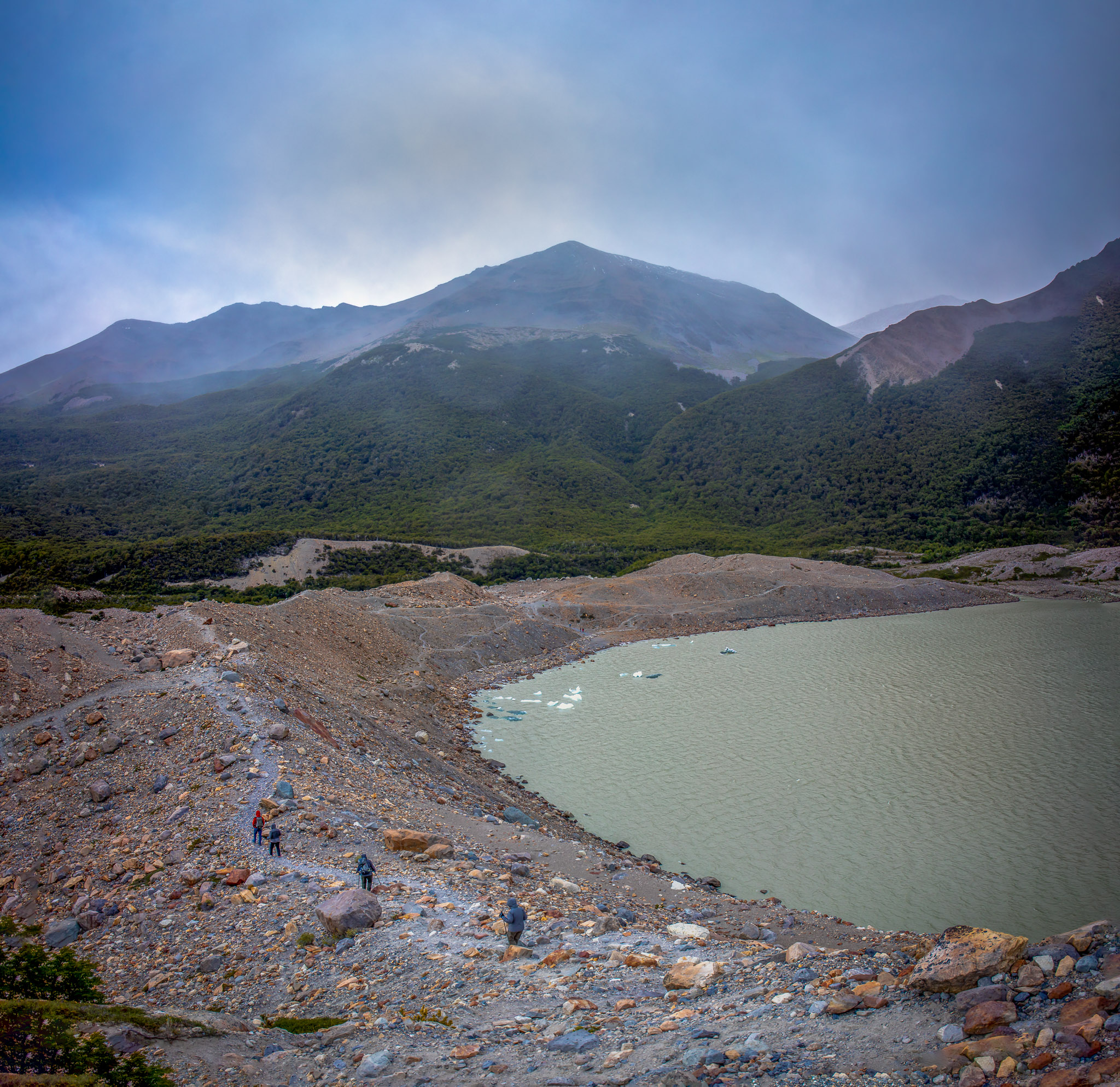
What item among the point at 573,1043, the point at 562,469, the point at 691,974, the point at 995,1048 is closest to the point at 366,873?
A: the point at 573,1043

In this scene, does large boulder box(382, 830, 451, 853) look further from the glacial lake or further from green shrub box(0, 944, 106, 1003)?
the glacial lake

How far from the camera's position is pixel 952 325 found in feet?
264

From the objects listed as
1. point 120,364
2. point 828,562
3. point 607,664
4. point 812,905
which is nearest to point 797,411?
point 828,562

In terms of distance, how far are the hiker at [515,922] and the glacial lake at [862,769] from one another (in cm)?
469

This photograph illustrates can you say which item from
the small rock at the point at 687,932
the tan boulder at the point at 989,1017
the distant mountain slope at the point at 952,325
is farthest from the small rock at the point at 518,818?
the distant mountain slope at the point at 952,325

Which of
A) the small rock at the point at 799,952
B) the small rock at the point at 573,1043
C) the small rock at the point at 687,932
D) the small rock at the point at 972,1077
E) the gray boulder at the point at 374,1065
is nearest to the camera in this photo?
the small rock at the point at 972,1077

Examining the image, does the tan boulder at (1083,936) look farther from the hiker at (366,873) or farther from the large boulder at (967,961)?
the hiker at (366,873)

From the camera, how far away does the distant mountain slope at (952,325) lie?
75.6 meters

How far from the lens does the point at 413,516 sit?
60.8 m

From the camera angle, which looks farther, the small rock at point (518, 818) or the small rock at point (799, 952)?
the small rock at point (518, 818)

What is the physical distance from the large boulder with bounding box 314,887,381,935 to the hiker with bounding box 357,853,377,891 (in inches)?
13.4

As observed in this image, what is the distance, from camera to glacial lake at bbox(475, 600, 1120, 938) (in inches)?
397

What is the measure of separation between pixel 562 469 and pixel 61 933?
69629 millimetres

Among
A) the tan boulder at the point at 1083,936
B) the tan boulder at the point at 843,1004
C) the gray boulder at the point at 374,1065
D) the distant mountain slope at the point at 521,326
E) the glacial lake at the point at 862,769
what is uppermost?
the distant mountain slope at the point at 521,326
